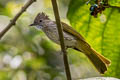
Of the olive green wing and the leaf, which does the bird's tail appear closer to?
the olive green wing

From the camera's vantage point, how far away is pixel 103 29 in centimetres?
215

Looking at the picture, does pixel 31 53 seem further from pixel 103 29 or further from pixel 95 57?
pixel 103 29

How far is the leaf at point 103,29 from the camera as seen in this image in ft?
6.93

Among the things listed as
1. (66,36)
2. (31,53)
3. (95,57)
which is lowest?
(31,53)

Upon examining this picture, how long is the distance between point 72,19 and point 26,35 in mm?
2287

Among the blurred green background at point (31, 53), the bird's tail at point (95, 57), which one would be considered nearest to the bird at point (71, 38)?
the bird's tail at point (95, 57)

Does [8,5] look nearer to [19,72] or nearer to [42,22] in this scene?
[19,72]

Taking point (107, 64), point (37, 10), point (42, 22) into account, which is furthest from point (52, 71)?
point (107, 64)

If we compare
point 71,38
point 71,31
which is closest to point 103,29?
point 71,31

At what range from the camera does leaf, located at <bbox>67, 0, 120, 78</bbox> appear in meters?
2.11

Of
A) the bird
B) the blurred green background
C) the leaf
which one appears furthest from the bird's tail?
the blurred green background

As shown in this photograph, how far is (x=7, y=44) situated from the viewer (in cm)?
444

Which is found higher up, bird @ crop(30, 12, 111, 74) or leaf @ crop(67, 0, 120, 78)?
leaf @ crop(67, 0, 120, 78)

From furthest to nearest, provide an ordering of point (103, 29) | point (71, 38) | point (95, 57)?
point (71, 38)
point (95, 57)
point (103, 29)
